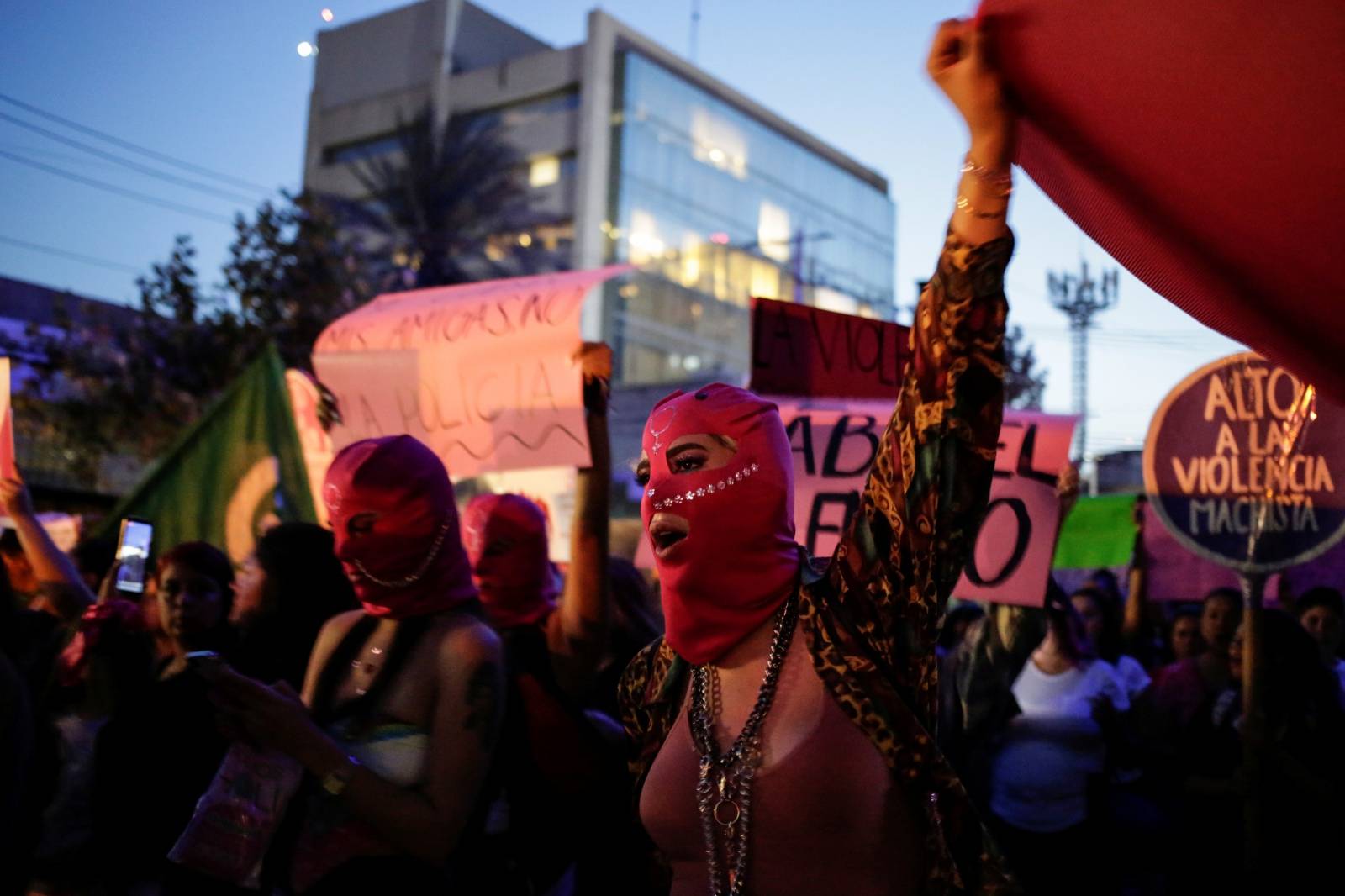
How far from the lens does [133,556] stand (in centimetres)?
448

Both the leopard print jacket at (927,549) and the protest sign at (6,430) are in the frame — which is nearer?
the leopard print jacket at (927,549)

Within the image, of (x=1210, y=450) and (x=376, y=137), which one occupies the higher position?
(x=376, y=137)

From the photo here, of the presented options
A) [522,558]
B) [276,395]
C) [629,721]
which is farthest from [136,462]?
[629,721]

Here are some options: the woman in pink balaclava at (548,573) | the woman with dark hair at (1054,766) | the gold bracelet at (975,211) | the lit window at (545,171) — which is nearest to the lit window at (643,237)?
the lit window at (545,171)

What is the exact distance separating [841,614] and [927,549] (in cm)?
20

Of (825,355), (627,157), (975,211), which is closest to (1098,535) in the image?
(825,355)

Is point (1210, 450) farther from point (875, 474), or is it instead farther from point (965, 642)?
point (875, 474)

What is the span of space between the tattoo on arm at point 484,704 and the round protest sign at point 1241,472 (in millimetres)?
3043

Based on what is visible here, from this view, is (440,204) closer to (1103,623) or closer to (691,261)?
(691,261)

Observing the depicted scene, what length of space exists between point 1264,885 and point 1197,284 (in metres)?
3.74

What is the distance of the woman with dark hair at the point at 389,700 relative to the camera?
268 centimetres

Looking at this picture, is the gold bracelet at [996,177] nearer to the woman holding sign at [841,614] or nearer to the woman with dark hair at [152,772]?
the woman holding sign at [841,614]

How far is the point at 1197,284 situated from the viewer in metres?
2.18

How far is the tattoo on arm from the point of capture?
2.80 metres
